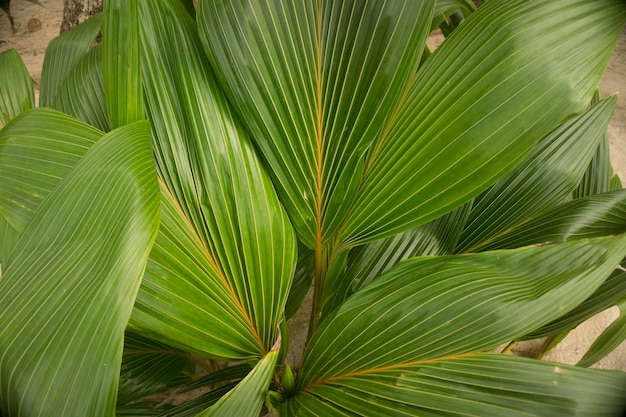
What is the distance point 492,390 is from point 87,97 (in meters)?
0.70

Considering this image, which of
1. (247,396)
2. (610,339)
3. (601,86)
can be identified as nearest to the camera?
(247,396)

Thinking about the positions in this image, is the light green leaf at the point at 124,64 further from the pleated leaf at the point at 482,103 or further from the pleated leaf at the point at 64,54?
the pleated leaf at the point at 64,54

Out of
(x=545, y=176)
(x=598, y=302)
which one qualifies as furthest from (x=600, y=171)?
(x=598, y=302)

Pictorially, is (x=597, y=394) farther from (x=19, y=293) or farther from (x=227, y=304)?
(x=19, y=293)

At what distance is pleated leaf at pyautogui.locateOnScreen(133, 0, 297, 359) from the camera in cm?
61

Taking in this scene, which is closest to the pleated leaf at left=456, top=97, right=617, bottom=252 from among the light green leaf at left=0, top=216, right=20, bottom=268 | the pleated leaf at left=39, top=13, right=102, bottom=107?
→ the light green leaf at left=0, top=216, right=20, bottom=268

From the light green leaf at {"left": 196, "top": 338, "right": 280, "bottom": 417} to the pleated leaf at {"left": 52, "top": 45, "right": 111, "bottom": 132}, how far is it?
436 millimetres

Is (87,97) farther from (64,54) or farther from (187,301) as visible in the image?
(187,301)

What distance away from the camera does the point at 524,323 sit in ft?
1.59

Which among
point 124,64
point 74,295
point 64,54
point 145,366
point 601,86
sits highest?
point 601,86

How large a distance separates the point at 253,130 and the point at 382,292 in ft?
0.82

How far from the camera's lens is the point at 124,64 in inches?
21.7

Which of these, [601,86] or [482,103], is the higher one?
[601,86]

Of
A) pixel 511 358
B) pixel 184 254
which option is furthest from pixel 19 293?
pixel 511 358
